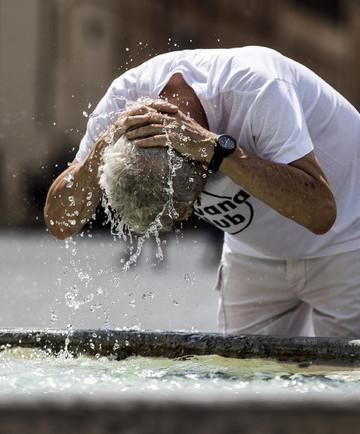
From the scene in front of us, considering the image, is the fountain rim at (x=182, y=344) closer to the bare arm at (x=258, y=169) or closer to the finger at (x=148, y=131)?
the bare arm at (x=258, y=169)

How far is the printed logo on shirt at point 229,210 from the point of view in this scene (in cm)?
296

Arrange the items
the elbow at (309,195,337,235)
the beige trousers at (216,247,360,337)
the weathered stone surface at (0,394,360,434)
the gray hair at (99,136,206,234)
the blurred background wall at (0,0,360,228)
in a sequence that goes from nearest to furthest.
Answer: the weathered stone surface at (0,394,360,434) → the gray hair at (99,136,206,234) → the elbow at (309,195,337,235) → the beige trousers at (216,247,360,337) → the blurred background wall at (0,0,360,228)

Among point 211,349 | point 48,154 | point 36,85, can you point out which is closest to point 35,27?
point 36,85

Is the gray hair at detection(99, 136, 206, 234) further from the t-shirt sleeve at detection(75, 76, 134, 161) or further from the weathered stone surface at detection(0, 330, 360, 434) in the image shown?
the weathered stone surface at detection(0, 330, 360, 434)

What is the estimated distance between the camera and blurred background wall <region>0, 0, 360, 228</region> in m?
18.7

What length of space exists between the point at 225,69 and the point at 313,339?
0.76m

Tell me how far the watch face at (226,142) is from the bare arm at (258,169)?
19 millimetres

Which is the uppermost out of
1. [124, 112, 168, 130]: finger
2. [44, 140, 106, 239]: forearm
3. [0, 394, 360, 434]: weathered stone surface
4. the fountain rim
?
[0, 394, 360, 434]: weathered stone surface

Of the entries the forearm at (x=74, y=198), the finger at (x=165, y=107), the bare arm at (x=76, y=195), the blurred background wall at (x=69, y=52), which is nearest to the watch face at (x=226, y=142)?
the finger at (x=165, y=107)

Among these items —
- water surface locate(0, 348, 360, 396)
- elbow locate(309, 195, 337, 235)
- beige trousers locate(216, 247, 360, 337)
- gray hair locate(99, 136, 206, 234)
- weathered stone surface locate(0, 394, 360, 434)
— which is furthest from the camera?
beige trousers locate(216, 247, 360, 337)

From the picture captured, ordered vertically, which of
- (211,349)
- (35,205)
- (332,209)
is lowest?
(35,205)

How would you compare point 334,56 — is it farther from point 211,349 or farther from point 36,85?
point 211,349

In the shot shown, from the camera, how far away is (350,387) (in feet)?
7.95

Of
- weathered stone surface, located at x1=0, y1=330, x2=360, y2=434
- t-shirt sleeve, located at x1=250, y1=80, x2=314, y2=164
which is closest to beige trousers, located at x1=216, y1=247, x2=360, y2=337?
t-shirt sleeve, located at x1=250, y1=80, x2=314, y2=164
